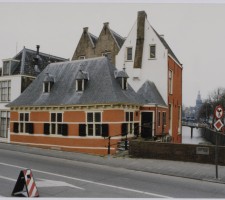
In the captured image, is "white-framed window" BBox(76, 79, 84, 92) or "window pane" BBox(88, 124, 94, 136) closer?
"window pane" BBox(88, 124, 94, 136)

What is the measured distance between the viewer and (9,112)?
29.4m

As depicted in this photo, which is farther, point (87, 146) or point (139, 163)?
point (87, 146)

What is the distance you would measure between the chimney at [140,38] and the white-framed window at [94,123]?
26.9ft

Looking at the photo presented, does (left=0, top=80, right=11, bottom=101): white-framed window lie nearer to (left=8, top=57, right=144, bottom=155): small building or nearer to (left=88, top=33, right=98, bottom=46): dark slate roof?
(left=8, top=57, right=144, bottom=155): small building

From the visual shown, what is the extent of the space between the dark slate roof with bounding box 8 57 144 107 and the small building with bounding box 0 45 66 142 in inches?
90.0

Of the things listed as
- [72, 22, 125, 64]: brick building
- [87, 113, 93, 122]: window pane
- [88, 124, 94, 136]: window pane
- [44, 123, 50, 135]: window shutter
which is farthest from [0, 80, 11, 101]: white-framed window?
[88, 124, 94, 136]: window pane

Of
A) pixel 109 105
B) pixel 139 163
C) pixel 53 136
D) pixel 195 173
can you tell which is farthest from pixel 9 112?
pixel 195 173

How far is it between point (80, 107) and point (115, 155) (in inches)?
187

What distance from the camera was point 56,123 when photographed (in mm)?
Answer: 23922

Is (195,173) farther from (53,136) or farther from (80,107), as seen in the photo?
(53,136)

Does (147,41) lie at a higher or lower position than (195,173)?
higher

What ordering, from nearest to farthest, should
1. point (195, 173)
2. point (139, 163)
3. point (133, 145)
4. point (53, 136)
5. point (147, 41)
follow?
point (195, 173) → point (139, 163) → point (133, 145) → point (53, 136) → point (147, 41)

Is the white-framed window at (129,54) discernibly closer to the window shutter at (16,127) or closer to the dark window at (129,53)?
the dark window at (129,53)

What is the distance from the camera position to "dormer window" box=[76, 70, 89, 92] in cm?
2339
